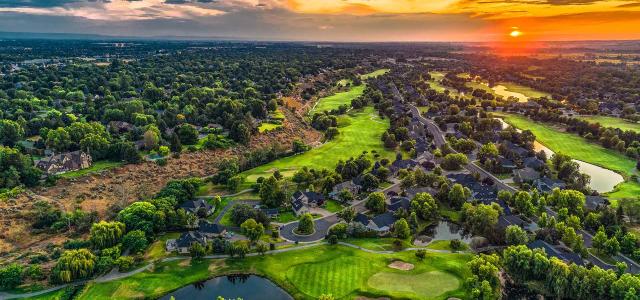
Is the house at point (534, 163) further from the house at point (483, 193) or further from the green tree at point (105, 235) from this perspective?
the green tree at point (105, 235)

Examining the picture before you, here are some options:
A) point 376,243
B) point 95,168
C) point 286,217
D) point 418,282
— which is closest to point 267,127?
point 95,168

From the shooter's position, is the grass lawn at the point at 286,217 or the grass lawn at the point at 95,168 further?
the grass lawn at the point at 95,168

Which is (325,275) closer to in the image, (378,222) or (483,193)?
(378,222)

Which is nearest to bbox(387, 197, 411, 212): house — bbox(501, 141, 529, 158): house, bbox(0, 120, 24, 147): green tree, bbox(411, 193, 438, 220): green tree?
bbox(411, 193, 438, 220): green tree

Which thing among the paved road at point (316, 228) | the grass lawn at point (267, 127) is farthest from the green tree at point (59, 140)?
the paved road at point (316, 228)

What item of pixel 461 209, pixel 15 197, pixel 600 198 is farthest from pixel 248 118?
pixel 600 198

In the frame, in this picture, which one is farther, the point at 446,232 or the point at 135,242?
the point at 446,232
